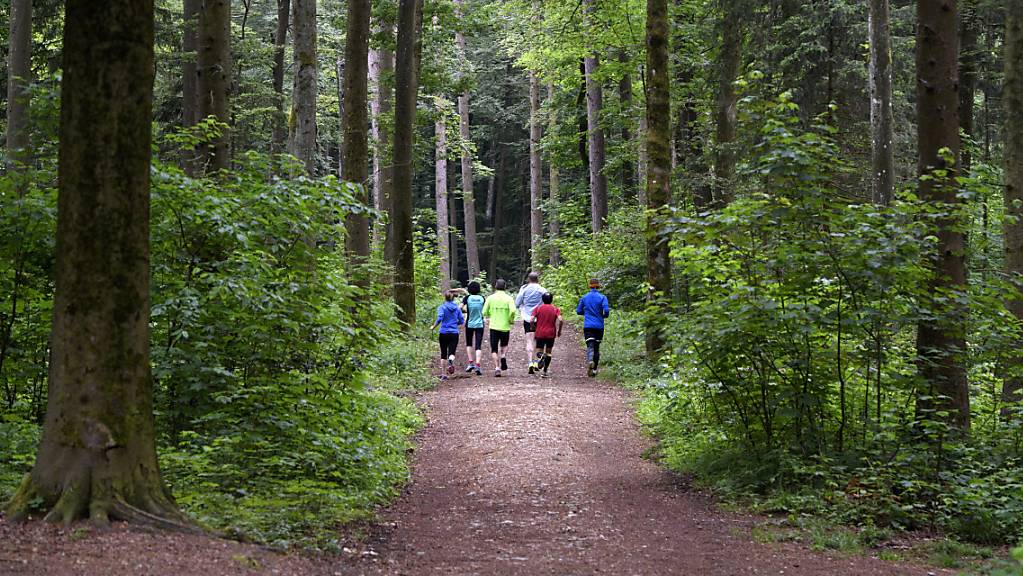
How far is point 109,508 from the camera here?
5148 mm

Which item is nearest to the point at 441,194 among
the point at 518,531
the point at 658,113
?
the point at 658,113

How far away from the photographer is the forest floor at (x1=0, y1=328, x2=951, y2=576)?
16.1ft

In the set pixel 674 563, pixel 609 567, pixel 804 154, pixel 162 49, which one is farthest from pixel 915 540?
pixel 162 49

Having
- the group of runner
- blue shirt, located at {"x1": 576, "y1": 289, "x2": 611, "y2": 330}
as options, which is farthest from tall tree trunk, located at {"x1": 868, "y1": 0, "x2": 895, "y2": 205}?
the group of runner

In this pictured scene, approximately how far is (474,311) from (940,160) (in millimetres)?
10377

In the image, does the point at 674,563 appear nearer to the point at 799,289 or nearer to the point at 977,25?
the point at 799,289

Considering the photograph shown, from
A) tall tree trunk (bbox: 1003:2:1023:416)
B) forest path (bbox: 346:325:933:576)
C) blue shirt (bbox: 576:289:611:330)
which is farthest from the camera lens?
blue shirt (bbox: 576:289:611:330)

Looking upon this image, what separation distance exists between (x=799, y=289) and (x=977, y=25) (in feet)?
46.4

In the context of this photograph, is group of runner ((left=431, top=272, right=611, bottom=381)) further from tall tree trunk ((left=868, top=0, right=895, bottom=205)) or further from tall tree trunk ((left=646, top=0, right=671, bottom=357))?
tall tree trunk ((left=868, top=0, right=895, bottom=205))

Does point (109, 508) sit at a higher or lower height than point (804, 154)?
lower

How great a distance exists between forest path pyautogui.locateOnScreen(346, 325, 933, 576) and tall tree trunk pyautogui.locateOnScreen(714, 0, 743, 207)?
8266 millimetres

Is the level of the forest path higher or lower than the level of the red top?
lower

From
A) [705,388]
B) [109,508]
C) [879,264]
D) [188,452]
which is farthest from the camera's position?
[705,388]

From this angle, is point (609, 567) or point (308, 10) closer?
point (609, 567)
